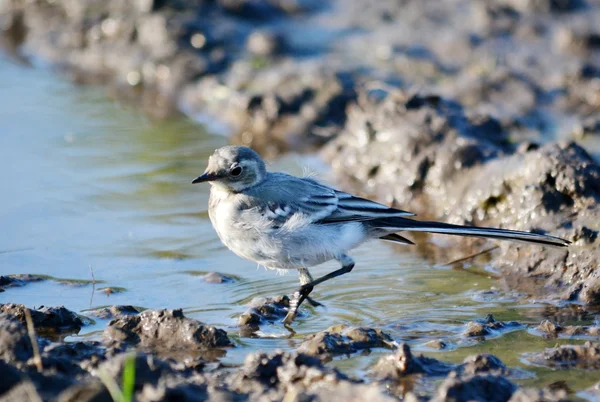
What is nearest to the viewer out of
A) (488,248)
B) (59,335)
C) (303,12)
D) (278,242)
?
(59,335)

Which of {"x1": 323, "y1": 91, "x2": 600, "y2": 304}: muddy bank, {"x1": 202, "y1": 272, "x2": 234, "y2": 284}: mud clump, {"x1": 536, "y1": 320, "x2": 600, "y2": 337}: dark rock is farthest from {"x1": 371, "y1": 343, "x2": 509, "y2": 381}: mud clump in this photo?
{"x1": 202, "y1": 272, "x2": 234, "y2": 284}: mud clump

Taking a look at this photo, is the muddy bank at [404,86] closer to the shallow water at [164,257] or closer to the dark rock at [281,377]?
the shallow water at [164,257]

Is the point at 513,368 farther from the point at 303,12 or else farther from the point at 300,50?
the point at 303,12

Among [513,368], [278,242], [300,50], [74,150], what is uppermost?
[300,50]

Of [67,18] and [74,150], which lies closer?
[74,150]

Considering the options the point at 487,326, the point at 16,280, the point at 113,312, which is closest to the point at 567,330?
the point at 487,326

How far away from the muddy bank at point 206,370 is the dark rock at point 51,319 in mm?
70

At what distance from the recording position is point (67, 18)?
14.0 metres

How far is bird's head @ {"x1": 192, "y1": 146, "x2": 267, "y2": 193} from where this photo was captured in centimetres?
664

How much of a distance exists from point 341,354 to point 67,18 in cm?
973

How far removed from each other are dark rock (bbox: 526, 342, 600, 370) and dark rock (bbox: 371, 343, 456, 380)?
56cm

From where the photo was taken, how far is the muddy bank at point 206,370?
4.58 m

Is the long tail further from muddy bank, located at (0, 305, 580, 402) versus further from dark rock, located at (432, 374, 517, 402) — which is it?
dark rock, located at (432, 374, 517, 402)

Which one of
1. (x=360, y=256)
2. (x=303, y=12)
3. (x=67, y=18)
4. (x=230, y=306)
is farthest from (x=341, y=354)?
(x=67, y=18)
